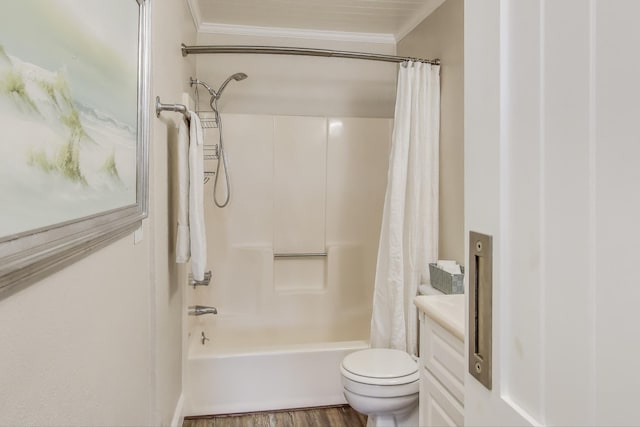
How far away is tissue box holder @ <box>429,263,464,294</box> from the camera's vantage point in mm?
2006

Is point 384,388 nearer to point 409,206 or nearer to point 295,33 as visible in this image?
point 409,206

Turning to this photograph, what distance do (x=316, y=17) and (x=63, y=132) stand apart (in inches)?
94.4

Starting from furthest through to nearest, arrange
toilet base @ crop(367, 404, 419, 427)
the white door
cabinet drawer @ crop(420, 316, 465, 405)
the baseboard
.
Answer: the baseboard, toilet base @ crop(367, 404, 419, 427), cabinet drawer @ crop(420, 316, 465, 405), the white door

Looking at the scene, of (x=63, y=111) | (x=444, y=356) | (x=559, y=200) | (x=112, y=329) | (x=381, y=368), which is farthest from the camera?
(x=381, y=368)

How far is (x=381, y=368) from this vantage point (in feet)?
6.27

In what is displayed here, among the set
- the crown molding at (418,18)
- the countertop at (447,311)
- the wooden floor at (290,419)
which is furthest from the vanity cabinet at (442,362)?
the crown molding at (418,18)

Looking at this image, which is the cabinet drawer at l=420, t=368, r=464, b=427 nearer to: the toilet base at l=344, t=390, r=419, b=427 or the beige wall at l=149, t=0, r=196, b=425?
the toilet base at l=344, t=390, r=419, b=427

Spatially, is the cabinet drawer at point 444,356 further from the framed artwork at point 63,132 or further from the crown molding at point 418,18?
the crown molding at point 418,18

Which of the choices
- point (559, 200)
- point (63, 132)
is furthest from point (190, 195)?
point (559, 200)

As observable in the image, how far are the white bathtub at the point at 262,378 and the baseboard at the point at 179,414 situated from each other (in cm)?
6

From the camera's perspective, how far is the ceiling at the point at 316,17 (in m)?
2.59

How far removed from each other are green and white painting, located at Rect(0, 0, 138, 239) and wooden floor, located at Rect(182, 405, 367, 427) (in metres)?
1.71

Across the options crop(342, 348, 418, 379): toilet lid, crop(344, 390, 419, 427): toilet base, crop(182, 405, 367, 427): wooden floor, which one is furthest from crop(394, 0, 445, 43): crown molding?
crop(182, 405, 367, 427): wooden floor

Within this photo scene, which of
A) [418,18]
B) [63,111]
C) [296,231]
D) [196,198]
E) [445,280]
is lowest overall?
[445,280]
